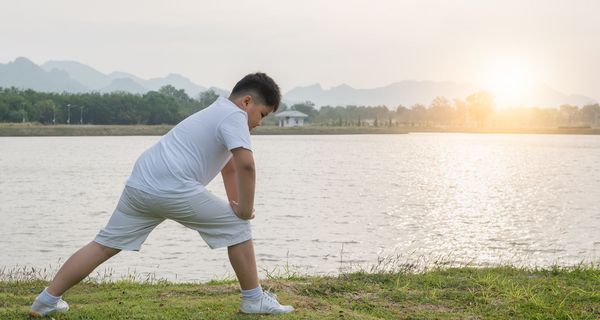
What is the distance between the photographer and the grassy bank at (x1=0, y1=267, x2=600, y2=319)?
5516mm

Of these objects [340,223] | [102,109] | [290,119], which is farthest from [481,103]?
[340,223]

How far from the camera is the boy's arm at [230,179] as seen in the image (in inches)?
210

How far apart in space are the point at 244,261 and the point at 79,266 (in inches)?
46.0

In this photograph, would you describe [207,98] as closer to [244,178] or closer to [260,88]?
[260,88]

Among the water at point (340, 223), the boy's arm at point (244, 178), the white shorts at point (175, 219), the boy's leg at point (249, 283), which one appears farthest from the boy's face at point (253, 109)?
the water at point (340, 223)

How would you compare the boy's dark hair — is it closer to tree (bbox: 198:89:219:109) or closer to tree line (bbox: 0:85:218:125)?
tree line (bbox: 0:85:218:125)

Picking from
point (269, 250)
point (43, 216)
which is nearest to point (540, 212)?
point (269, 250)

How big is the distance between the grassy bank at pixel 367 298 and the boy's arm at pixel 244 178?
87 cm

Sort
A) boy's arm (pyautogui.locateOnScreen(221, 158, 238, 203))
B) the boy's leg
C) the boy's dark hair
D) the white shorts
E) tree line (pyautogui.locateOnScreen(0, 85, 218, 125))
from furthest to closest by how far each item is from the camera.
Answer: tree line (pyautogui.locateOnScreen(0, 85, 218, 125)) < boy's arm (pyautogui.locateOnScreen(221, 158, 238, 203)) < the boy's leg < the boy's dark hair < the white shorts

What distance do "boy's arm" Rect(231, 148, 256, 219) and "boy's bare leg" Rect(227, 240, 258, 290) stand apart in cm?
29

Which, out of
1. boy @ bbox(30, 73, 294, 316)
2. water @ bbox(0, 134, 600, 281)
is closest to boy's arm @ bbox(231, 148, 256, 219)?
boy @ bbox(30, 73, 294, 316)

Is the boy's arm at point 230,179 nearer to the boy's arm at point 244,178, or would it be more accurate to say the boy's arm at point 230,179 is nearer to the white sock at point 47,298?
the boy's arm at point 244,178

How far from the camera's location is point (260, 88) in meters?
5.10

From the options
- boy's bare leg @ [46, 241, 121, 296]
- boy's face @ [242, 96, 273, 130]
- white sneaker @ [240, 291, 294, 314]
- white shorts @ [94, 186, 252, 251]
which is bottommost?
white sneaker @ [240, 291, 294, 314]
